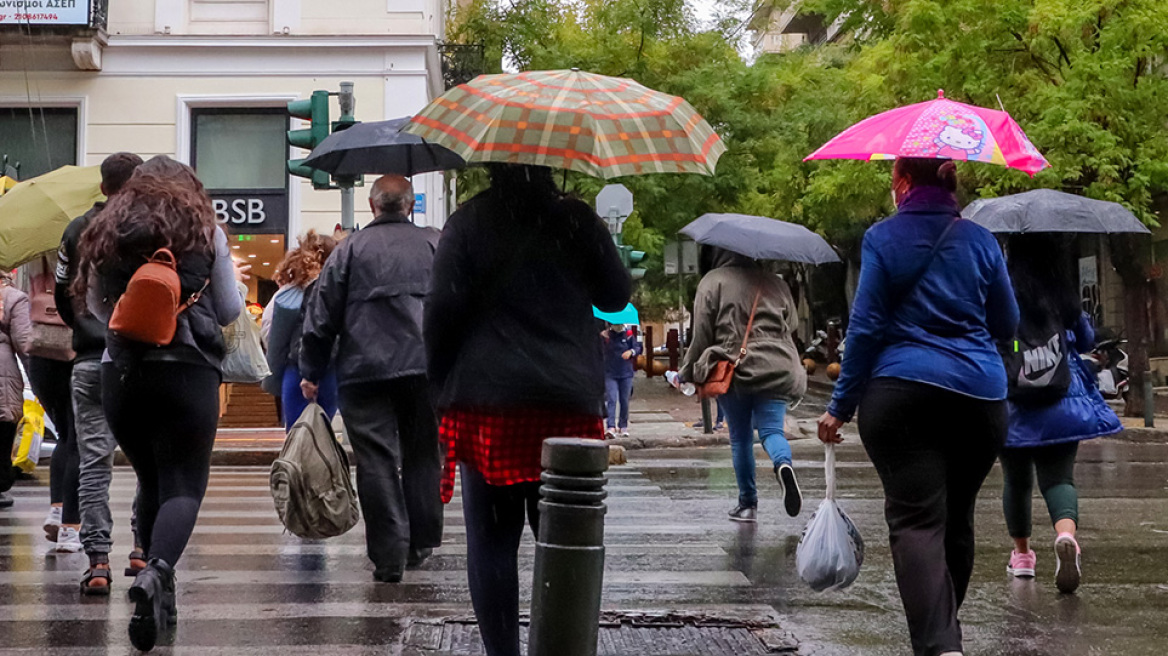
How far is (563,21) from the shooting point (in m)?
32.7

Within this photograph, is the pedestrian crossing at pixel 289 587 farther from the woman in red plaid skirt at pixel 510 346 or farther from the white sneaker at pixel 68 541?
the woman in red plaid skirt at pixel 510 346

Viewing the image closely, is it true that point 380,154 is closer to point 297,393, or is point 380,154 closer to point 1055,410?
point 297,393

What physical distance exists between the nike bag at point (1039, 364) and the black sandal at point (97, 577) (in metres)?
4.19

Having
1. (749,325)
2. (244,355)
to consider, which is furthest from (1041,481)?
(244,355)

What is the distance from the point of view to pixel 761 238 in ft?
30.1

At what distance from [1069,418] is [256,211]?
51.3ft

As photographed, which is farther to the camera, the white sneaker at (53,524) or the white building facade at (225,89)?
the white building facade at (225,89)

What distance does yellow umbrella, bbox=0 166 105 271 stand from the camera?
7023mm

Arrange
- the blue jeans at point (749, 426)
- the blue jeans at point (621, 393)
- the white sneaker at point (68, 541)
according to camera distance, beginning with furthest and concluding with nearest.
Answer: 1. the blue jeans at point (621, 393)
2. the blue jeans at point (749, 426)
3. the white sneaker at point (68, 541)

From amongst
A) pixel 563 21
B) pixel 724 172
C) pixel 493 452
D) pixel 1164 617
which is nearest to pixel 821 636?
pixel 1164 617

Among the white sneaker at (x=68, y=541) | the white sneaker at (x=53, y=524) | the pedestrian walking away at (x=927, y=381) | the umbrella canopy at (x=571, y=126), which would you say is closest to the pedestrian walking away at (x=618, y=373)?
the white sneaker at (x=53, y=524)

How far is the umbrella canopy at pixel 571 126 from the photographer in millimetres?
4500

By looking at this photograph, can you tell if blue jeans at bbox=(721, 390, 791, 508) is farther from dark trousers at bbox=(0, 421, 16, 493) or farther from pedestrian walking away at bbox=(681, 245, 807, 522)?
dark trousers at bbox=(0, 421, 16, 493)

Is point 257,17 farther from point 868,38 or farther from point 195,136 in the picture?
point 868,38
